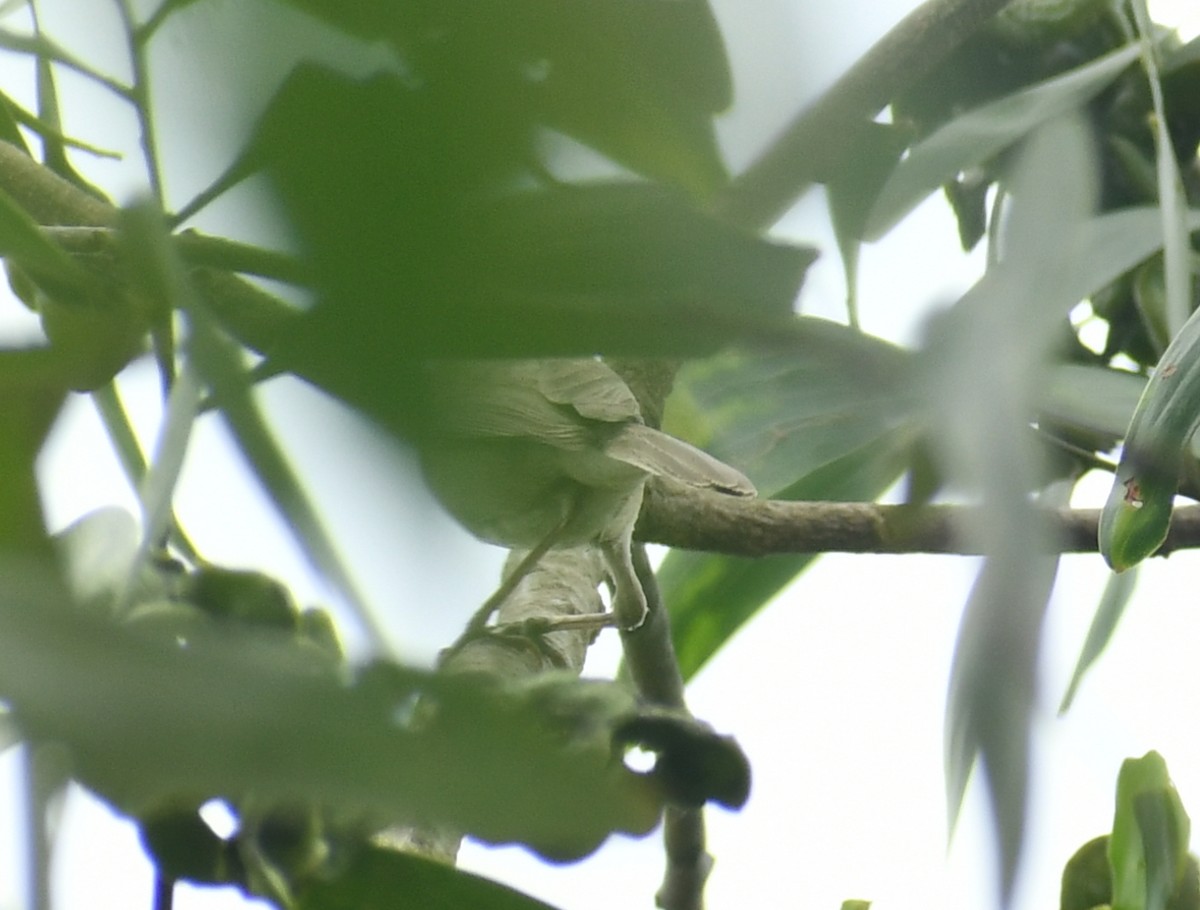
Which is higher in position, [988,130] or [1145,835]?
[988,130]

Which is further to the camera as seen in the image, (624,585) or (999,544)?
(624,585)

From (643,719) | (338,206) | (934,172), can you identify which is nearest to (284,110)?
(338,206)

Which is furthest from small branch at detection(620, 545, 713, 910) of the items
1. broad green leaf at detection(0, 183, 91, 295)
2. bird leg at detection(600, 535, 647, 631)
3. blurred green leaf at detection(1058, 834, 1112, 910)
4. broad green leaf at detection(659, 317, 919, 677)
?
broad green leaf at detection(0, 183, 91, 295)

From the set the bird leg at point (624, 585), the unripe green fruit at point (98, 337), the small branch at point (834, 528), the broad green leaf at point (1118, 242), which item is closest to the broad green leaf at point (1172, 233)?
the broad green leaf at point (1118, 242)

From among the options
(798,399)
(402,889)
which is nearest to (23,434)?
(402,889)

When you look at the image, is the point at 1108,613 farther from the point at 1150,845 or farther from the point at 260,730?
the point at 260,730

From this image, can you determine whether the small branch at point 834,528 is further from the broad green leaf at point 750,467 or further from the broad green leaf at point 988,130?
the broad green leaf at point 988,130

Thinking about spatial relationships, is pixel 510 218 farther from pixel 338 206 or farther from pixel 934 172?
pixel 934 172
